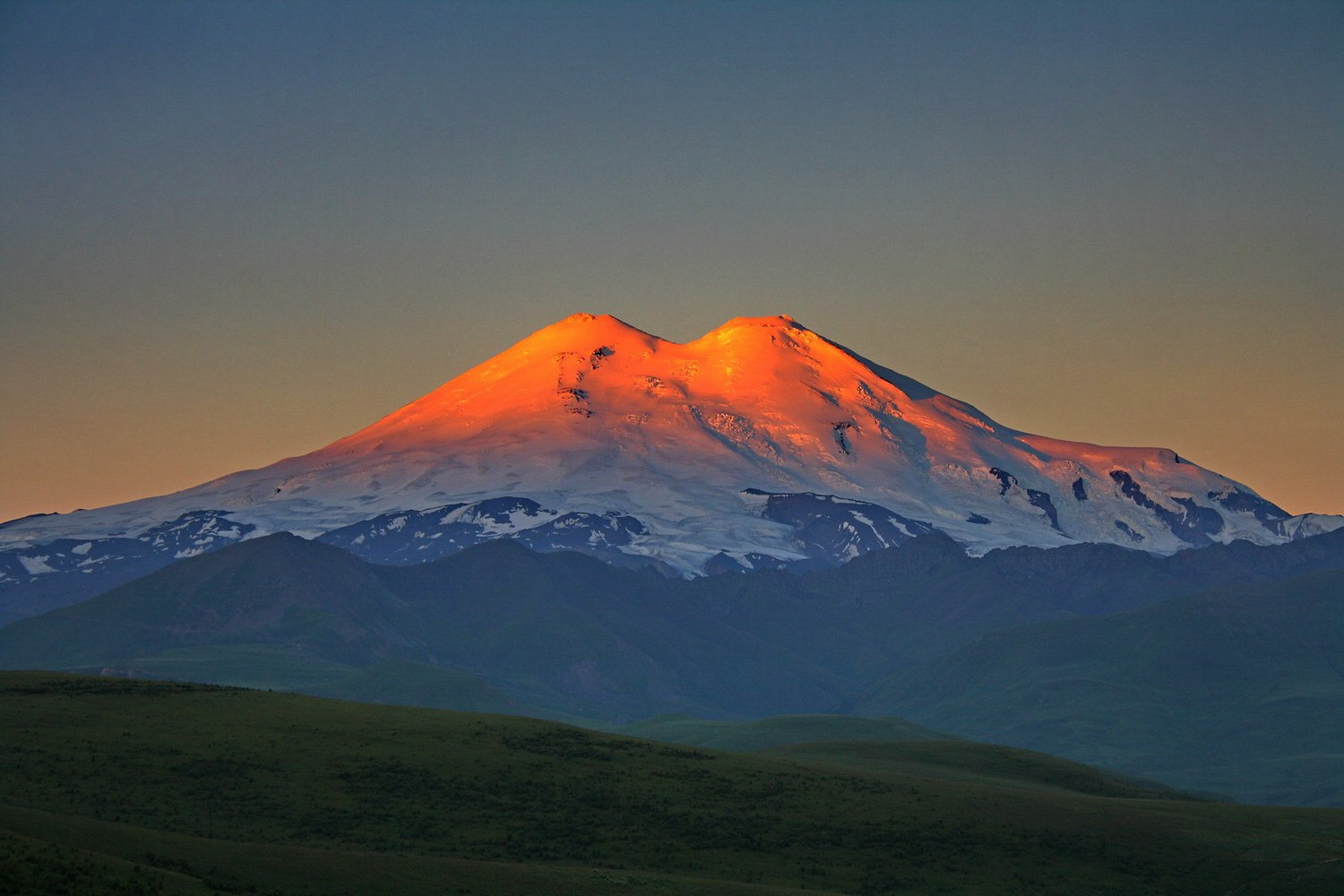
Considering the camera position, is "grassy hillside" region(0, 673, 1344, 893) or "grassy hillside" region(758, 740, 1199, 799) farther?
"grassy hillside" region(758, 740, 1199, 799)

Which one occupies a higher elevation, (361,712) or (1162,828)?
(361,712)

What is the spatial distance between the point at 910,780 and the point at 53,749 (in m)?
60.0

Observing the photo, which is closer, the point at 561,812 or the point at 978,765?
the point at 561,812

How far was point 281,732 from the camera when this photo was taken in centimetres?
12588

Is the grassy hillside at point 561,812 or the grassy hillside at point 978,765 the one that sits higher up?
the grassy hillside at point 561,812

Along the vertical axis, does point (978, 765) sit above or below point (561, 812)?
below

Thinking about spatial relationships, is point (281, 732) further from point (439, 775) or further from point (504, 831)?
point (504, 831)

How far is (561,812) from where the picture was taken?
373ft

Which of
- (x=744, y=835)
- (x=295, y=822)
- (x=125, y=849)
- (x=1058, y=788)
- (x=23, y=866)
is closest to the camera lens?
(x=23, y=866)

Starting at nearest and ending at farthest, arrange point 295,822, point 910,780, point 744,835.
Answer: point 295,822, point 744,835, point 910,780

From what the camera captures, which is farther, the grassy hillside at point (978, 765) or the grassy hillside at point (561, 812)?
the grassy hillside at point (978, 765)

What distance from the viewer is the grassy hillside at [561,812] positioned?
100m

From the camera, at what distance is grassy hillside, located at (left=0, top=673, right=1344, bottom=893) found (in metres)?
100

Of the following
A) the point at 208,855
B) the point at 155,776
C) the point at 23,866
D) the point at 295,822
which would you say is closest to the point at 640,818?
the point at 295,822
